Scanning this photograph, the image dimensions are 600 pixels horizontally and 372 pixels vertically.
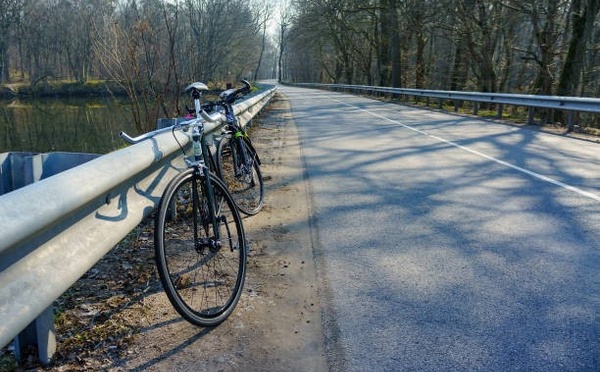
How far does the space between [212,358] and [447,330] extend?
4.57 feet

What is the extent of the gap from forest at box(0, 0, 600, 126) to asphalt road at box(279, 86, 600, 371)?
13.0 ft

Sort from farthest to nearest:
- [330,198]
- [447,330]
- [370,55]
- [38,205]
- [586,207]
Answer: [370,55], [330,198], [586,207], [447,330], [38,205]

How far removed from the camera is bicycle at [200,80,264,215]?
513 cm

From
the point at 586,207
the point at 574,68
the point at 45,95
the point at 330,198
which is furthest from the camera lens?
the point at 45,95

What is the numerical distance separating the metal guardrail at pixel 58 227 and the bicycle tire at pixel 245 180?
215 centimetres

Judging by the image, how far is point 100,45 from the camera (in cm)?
750

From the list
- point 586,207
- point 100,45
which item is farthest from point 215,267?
point 100,45

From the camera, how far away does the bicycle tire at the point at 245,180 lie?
535 centimetres

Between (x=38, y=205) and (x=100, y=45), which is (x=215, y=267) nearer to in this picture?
(x=38, y=205)

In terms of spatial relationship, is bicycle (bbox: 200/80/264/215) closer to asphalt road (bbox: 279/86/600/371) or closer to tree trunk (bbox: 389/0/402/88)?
asphalt road (bbox: 279/86/600/371)

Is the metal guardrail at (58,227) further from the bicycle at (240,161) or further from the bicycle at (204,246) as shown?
the bicycle at (240,161)

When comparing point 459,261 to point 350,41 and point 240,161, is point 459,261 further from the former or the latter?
point 350,41

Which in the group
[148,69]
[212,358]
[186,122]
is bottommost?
[212,358]

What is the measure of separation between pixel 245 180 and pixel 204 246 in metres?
2.38
